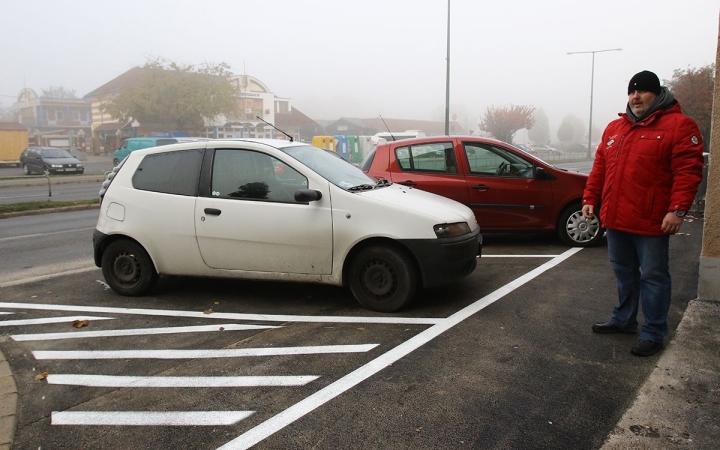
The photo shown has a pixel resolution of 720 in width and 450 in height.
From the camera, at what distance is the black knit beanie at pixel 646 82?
414 cm

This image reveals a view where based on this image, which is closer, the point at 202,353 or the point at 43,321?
the point at 202,353

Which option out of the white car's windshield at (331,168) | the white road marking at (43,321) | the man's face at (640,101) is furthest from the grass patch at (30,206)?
the man's face at (640,101)

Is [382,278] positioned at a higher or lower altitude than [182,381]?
higher

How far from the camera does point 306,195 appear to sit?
17.7ft

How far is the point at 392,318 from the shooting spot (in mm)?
5273

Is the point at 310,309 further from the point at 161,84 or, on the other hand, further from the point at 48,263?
the point at 161,84

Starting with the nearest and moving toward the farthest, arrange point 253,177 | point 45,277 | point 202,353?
point 202,353
point 253,177
point 45,277

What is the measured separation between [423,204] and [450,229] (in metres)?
0.40

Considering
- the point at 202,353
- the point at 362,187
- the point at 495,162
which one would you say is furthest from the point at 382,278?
the point at 495,162

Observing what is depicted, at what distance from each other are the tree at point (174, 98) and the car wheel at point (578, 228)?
4728 centimetres

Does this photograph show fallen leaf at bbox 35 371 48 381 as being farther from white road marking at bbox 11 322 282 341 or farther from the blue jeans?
the blue jeans

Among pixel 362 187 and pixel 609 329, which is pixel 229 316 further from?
pixel 609 329

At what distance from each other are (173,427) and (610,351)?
3.08m

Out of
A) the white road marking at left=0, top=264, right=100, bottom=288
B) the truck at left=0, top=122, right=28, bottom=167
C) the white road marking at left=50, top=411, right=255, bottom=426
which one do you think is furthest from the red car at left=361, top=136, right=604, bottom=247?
the truck at left=0, top=122, right=28, bottom=167
